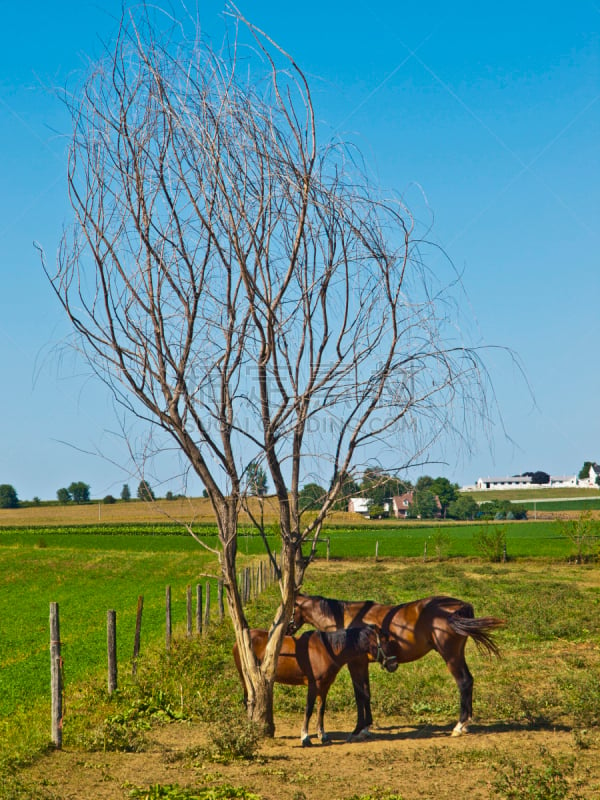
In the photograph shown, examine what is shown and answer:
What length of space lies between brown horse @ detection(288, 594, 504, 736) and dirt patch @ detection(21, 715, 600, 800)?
0.62m

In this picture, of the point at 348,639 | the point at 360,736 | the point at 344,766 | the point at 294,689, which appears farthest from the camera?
the point at 294,689

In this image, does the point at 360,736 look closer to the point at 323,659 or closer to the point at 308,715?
the point at 308,715

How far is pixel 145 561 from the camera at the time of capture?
4984cm

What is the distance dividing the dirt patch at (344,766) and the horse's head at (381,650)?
0.85m

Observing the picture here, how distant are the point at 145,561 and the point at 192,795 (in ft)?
144

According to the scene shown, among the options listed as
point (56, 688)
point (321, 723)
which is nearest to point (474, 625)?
point (321, 723)

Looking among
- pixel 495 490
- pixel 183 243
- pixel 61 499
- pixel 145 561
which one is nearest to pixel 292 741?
pixel 183 243

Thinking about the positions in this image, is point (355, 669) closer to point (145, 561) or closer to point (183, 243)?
point (183, 243)

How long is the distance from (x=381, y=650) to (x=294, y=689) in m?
3.61

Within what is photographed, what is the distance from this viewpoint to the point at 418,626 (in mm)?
10508

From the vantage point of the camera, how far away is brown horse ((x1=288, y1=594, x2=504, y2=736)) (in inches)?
395

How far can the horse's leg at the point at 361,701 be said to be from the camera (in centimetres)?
987

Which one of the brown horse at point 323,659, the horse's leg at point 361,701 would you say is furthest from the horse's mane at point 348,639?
the horse's leg at point 361,701

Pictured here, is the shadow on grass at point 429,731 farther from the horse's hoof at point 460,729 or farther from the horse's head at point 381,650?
the horse's head at point 381,650
